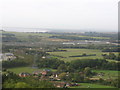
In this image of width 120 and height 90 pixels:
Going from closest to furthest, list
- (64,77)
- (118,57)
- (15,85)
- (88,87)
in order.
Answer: (15,85) → (88,87) → (64,77) → (118,57)

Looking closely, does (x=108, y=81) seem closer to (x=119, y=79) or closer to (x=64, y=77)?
(x=119, y=79)

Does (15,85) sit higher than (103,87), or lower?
higher

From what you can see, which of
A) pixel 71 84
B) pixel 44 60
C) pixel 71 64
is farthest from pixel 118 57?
pixel 71 84

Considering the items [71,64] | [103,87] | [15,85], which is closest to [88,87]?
[103,87]

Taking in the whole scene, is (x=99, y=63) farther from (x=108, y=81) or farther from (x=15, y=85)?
(x=15, y=85)

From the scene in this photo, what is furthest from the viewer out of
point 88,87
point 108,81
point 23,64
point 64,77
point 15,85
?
point 23,64

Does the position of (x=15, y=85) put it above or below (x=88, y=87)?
above

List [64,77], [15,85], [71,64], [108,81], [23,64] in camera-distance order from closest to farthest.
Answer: [15,85] → [108,81] → [64,77] → [23,64] → [71,64]

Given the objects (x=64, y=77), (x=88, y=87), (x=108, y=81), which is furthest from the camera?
(x=64, y=77)

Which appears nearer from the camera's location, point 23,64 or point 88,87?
point 88,87
